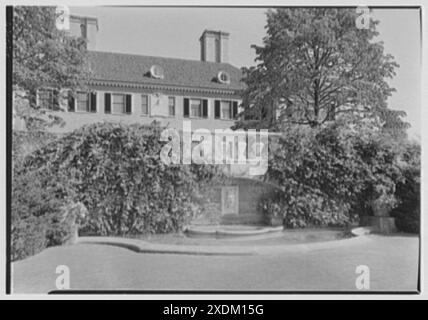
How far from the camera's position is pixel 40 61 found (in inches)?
322

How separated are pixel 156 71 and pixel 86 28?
137 centimetres

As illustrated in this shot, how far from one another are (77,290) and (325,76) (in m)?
5.64

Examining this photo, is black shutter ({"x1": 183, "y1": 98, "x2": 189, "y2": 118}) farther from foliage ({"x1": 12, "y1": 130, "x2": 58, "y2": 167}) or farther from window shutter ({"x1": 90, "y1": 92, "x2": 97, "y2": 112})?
foliage ({"x1": 12, "y1": 130, "x2": 58, "y2": 167})

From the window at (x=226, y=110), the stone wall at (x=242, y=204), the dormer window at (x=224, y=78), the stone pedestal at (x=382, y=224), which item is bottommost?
the stone pedestal at (x=382, y=224)

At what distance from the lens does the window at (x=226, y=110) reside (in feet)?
27.1

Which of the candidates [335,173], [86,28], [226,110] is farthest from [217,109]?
[86,28]

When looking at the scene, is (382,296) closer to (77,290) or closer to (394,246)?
(394,246)

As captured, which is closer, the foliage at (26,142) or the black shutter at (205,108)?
the foliage at (26,142)

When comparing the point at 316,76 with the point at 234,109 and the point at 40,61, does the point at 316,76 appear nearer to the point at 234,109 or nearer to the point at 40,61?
the point at 234,109

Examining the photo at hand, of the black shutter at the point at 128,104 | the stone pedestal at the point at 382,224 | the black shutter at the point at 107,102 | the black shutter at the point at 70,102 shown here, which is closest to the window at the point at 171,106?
the black shutter at the point at 128,104

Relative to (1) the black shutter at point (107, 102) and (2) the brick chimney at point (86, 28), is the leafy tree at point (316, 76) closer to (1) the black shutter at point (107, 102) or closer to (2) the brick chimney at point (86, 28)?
(1) the black shutter at point (107, 102)

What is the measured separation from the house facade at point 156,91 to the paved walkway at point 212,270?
2268 millimetres

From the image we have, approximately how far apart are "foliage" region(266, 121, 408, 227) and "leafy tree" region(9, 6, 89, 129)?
405 centimetres

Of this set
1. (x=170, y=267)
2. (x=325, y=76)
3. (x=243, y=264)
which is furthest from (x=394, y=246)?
(x=170, y=267)
